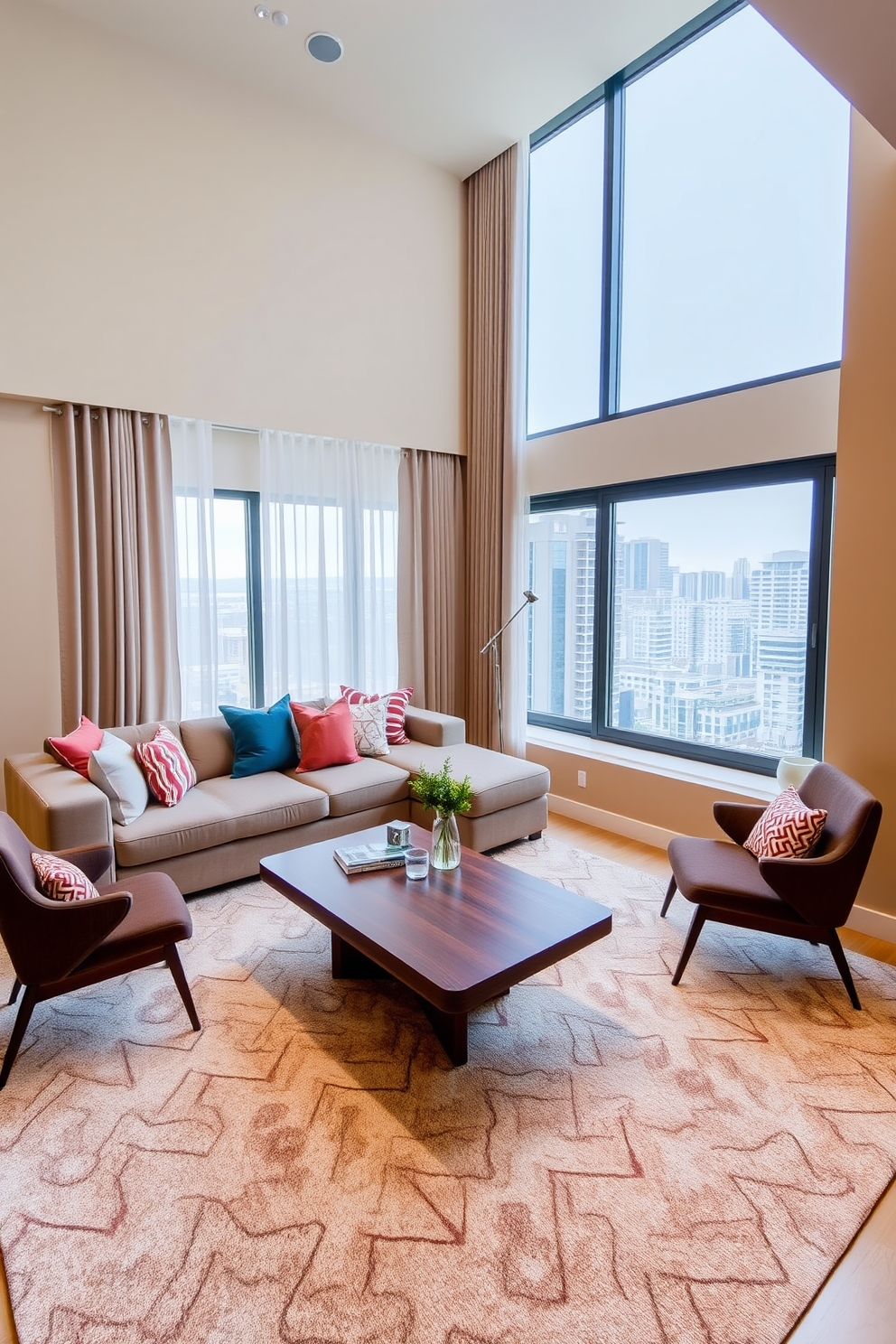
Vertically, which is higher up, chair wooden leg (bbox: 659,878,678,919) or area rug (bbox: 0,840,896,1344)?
chair wooden leg (bbox: 659,878,678,919)

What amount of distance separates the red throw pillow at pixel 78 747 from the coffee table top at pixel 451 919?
3.90ft

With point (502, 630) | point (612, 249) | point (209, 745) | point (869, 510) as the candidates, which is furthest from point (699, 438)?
point (209, 745)

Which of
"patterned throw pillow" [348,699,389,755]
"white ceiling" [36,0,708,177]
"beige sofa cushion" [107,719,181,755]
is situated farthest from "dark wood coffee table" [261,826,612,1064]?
"white ceiling" [36,0,708,177]

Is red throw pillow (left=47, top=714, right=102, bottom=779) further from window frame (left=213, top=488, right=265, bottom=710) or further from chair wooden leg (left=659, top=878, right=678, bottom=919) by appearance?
chair wooden leg (left=659, top=878, right=678, bottom=919)

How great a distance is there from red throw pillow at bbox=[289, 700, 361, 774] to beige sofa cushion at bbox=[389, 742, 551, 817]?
33 cm

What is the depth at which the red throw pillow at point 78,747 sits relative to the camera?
3459mm

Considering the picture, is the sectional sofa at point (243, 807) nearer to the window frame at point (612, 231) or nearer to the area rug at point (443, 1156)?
the area rug at point (443, 1156)

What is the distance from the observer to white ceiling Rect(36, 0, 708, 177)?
378 centimetres

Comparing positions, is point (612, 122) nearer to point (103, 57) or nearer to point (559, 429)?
point (559, 429)

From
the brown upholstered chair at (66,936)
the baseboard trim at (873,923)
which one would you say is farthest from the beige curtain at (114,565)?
the baseboard trim at (873,923)

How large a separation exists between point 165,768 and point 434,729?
1819 millimetres

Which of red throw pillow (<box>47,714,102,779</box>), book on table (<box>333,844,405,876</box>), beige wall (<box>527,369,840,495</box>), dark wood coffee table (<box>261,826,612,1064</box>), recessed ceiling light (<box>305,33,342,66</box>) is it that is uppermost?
recessed ceiling light (<box>305,33,342,66</box>)

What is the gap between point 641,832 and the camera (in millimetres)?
4355

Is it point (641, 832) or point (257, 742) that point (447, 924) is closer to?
point (257, 742)
